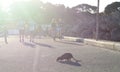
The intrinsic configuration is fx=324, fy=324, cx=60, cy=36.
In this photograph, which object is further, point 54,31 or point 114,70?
point 54,31

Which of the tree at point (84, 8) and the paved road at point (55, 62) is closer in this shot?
the paved road at point (55, 62)

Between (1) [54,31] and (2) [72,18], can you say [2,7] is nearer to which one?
(2) [72,18]

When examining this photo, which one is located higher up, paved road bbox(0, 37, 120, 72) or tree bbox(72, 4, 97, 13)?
tree bbox(72, 4, 97, 13)

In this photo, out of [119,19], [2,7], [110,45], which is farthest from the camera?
[2,7]

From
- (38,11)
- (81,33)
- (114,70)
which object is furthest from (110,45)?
(38,11)

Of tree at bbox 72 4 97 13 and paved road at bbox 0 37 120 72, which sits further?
tree at bbox 72 4 97 13

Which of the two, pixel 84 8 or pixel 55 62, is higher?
pixel 84 8

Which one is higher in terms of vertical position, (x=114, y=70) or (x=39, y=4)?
(x=39, y=4)

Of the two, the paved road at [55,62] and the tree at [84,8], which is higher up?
the tree at [84,8]

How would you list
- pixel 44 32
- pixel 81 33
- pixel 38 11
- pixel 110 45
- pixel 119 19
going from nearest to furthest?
pixel 110 45 → pixel 119 19 → pixel 81 33 → pixel 44 32 → pixel 38 11

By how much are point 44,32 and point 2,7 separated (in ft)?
134

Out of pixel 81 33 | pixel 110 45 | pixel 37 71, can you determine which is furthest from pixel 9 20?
pixel 37 71

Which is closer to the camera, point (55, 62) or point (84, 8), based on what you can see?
point (55, 62)

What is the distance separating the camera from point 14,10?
322 ft
